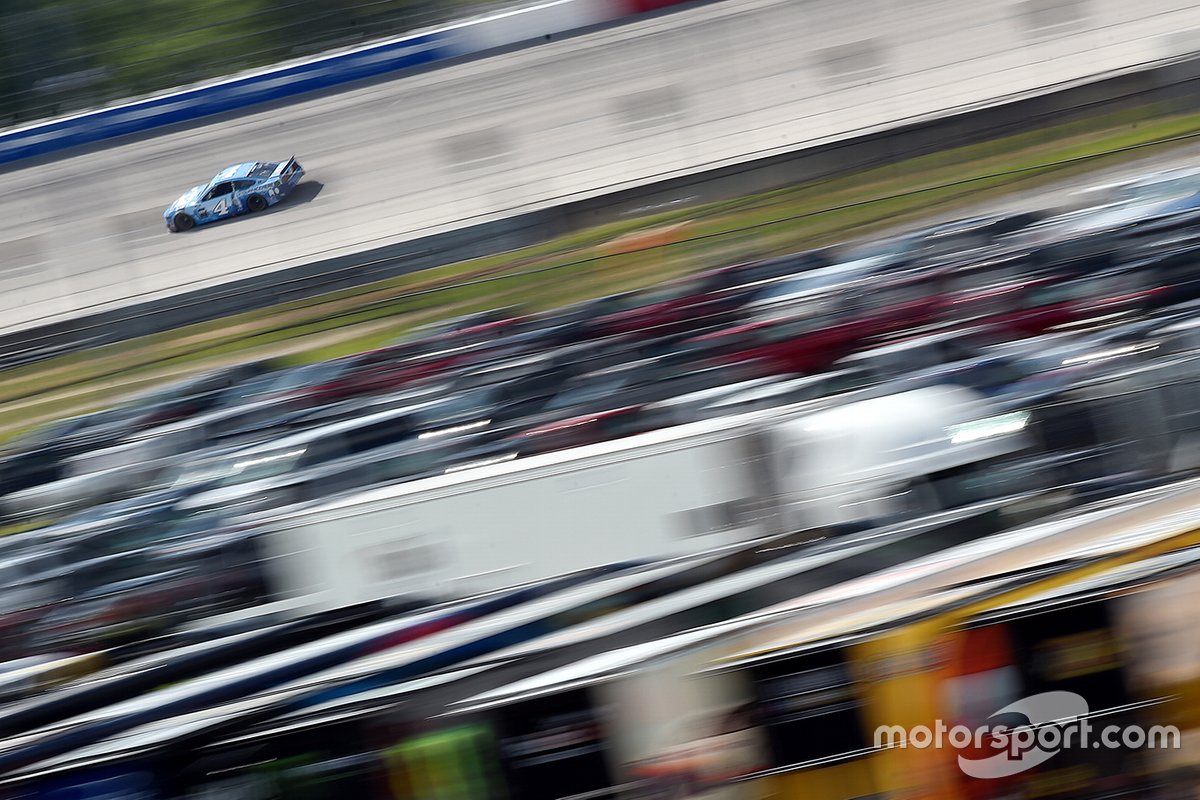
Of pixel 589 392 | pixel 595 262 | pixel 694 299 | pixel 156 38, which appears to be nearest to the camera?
pixel 589 392

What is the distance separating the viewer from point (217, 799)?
325 cm

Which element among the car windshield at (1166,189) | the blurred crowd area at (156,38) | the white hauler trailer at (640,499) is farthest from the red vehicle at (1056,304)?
the blurred crowd area at (156,38)

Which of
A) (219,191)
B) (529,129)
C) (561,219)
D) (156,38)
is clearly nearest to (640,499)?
(561,219)

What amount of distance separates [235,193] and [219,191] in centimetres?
19

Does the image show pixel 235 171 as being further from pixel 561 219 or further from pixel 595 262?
pixel 595 262

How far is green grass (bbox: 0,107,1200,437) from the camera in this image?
357 inches

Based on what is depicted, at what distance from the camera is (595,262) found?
954 cm

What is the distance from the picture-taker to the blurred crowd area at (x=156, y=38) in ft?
37.1

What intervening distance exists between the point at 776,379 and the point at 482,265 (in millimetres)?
4635

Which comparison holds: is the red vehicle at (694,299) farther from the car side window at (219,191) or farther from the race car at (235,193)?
the car side window at (219,191)

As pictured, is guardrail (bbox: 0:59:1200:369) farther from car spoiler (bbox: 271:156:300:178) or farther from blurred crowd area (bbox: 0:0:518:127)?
blurred crowd area (bbox: 0:0:518:127)

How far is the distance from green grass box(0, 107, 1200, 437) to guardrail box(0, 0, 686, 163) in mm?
2092

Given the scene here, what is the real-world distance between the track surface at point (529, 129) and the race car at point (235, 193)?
0.39 feet

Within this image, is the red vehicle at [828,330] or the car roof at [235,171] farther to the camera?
the car roof at [235,171]
